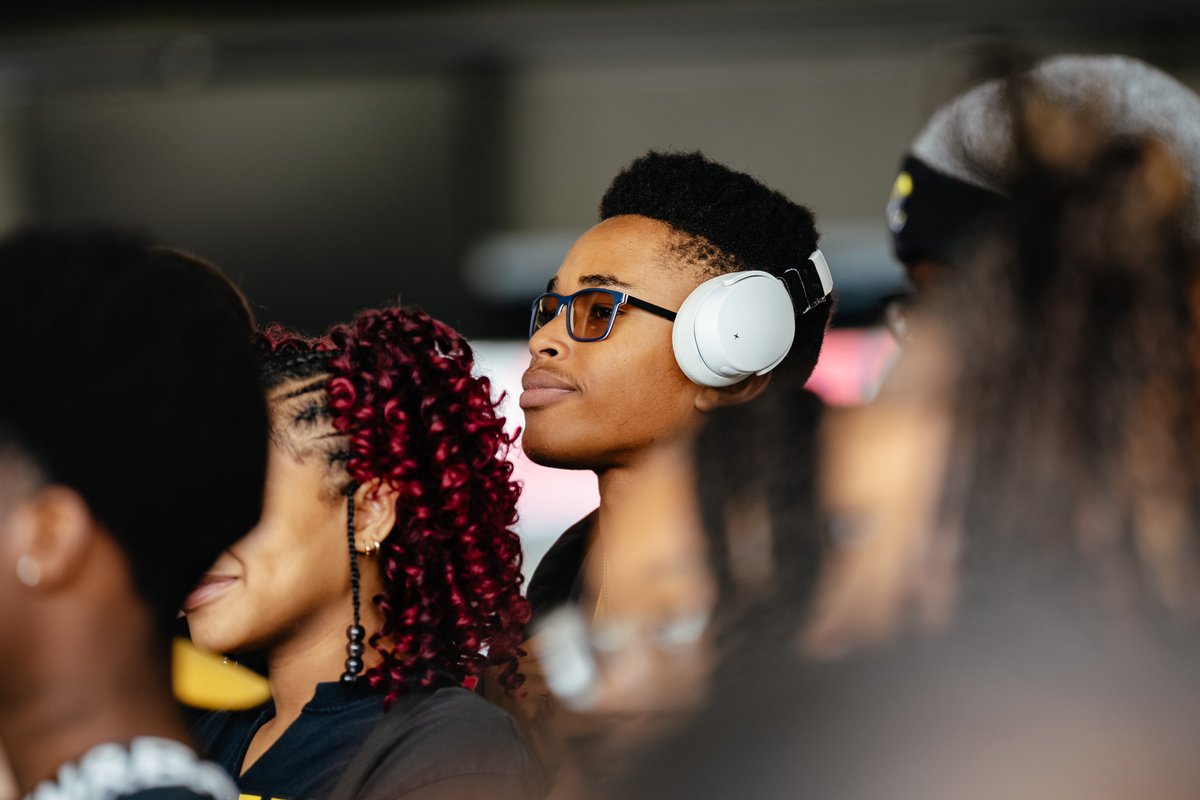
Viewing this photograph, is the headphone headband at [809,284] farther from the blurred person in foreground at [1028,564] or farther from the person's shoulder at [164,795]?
the person's shoulder at [164,795]

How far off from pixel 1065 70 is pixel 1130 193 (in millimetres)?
413

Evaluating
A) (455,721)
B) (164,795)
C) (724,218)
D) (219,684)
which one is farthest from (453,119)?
(164,795)

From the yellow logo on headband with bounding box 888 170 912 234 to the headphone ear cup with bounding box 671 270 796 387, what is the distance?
1.08 ft

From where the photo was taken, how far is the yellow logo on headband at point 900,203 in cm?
204

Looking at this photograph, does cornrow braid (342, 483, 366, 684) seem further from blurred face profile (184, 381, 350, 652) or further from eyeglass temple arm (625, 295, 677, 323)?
eyeglass temple arm (625, 295, 677, 323)

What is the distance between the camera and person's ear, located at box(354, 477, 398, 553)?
157 centimetres

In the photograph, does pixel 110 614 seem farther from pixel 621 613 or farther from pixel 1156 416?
pixel 1156 416

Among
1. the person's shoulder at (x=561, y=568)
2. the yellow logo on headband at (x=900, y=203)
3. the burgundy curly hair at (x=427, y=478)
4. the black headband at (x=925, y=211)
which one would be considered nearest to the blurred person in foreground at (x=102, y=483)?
the burgundy curly hair at (x=427, y=478)

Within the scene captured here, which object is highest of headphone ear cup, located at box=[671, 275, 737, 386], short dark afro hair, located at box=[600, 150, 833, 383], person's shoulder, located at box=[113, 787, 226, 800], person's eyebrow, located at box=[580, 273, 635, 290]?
short dark afro hair, located at box=[600, 150, 833, 383]

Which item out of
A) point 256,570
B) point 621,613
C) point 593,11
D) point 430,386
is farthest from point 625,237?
point 593,11

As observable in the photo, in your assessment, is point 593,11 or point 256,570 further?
point 593,11

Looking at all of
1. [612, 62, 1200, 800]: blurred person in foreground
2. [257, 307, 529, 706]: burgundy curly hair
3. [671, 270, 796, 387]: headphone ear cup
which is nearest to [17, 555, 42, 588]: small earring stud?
[612, 62, 1200, 800]: blurred person in foreground

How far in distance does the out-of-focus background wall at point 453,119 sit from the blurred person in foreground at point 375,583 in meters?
3.79

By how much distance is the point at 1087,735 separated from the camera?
77cm
